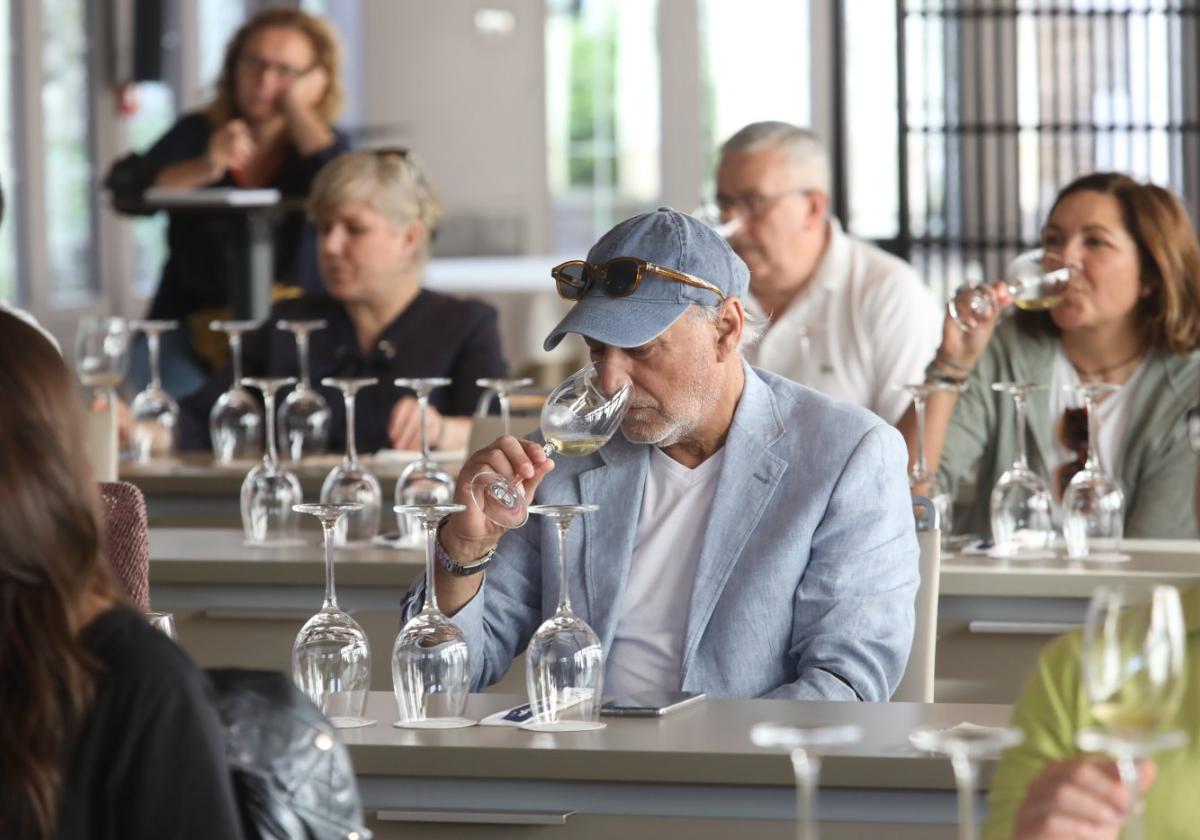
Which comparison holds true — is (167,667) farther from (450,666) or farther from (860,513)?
(860,513)

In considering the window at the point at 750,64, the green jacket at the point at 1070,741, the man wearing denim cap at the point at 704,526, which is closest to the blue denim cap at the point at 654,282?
the man wearing denim cap at the point at 704,526

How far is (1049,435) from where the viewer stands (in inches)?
178

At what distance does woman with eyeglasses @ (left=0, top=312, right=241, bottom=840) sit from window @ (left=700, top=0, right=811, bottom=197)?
34.5ft

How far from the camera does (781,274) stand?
17.3 feet

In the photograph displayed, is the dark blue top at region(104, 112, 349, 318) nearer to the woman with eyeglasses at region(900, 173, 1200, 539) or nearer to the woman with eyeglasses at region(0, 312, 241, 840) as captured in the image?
the woman with eyeglasses at region(900, 173, 1200, 539)

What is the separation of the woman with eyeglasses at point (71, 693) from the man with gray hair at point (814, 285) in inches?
147

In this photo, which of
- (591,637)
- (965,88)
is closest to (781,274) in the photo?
(591,637)

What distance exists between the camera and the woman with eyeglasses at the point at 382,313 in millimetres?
5207

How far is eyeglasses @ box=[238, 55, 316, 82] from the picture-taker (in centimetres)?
636

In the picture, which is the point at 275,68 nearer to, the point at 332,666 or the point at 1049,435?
the point at 1049,435

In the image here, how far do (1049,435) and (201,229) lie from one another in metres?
3.20

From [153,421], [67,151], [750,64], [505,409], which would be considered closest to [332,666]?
[505,409]

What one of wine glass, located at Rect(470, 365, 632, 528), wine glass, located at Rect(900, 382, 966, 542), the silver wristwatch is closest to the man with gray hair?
wine glass, located at Rect(900, 382, 966, 542)

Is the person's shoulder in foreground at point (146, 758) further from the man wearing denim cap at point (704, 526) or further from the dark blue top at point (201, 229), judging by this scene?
the dark blue top at point (201, 229)
